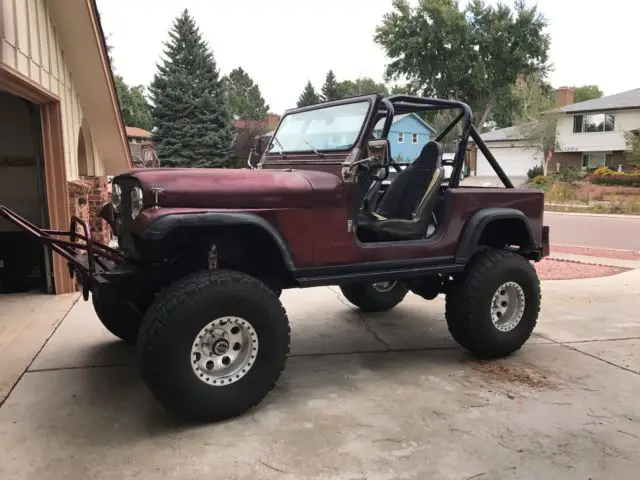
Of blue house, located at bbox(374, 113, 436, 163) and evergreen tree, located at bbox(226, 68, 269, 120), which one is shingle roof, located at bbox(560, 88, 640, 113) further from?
evergreen tree, located at bbox(226, 68, 269, 120)

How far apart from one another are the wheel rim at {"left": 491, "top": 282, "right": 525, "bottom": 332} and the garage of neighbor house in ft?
17.2

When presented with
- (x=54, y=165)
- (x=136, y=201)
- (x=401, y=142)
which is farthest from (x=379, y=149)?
(x=401, y=142)

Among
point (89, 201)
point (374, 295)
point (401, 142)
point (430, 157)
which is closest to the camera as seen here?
point (430, 157)

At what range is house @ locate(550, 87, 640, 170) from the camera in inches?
1551

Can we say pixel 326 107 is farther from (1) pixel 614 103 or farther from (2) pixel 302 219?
(1) pixel 614 103

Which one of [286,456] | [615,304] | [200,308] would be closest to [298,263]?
[200,308]

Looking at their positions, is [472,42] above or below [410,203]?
above

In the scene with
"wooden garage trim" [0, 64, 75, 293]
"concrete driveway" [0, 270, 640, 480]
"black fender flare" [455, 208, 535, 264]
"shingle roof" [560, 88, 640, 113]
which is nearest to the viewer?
"concrete driveway" [0, 270, 640, 480]

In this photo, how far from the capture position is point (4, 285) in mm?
7109

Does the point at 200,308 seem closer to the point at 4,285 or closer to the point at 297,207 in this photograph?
the point at 297,207

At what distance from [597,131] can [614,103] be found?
7.11 feet

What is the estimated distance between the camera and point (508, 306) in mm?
4863

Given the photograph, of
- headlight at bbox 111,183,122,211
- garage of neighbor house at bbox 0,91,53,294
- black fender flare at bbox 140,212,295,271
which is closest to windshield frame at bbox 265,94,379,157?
black fender flare at bbox 140,212,295,271

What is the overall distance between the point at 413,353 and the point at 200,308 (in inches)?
90.3
